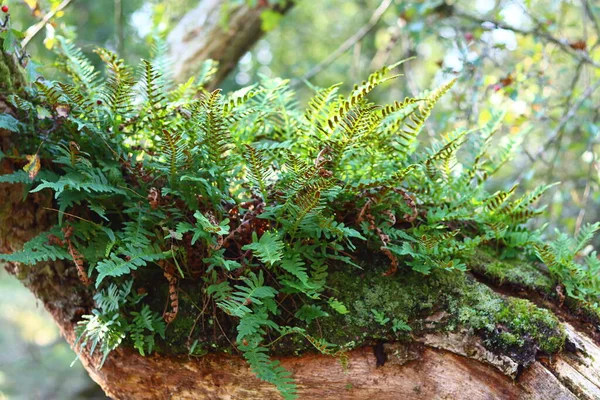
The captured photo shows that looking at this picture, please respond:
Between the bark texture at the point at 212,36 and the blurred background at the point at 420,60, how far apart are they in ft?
0.12

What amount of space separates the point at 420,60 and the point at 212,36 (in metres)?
5.19

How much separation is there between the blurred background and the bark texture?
38 millimetres

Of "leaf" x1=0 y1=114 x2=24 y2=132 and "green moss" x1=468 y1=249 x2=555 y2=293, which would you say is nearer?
"leaf" x1=0 y1=114 x2=24 y2=132

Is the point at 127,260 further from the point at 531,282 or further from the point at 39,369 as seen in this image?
the point at 39,369

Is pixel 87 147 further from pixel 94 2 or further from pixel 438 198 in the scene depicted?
pixel 94 2

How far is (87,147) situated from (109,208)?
225mm

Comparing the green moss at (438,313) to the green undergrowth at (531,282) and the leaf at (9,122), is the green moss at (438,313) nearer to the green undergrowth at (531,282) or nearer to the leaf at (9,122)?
the green undergrowth at (531,282)

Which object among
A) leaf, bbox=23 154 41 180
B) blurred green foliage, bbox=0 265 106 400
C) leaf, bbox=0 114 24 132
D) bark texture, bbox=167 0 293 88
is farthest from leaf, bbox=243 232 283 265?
blurred green foliage, bbox=0 265 106 400

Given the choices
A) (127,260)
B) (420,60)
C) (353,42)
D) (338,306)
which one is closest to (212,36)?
(353,42)

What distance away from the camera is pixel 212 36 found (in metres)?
3.91

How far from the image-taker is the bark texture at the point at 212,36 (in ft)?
12.5

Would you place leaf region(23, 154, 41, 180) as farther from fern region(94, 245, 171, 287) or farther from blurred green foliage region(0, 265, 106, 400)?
blurred green foliage region(0, 265, 106, 400)

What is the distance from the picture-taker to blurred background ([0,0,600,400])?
3281 millimetres

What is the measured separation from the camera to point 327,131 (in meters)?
1.71
